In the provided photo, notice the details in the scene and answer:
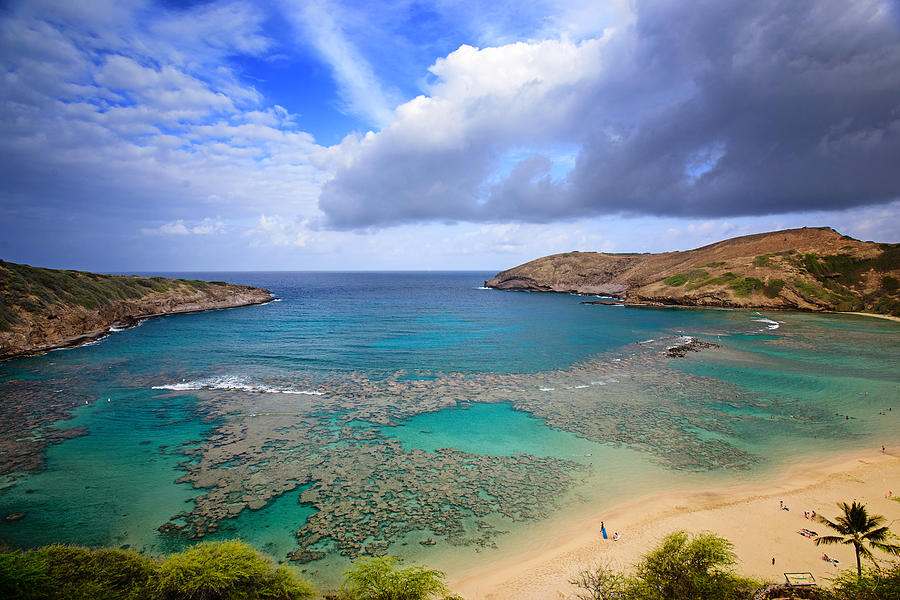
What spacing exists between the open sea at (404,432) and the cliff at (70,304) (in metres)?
5.40

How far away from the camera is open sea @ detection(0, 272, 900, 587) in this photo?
20.8 meters

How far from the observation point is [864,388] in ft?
137

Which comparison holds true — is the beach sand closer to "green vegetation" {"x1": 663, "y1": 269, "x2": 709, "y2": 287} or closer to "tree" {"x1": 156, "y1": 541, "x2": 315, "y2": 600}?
"tree" {"x1": 156, "y1": 541, "x2": 315, "y2": 600}

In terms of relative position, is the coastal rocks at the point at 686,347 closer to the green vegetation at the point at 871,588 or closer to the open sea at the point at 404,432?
the open sea at the point at 404,432

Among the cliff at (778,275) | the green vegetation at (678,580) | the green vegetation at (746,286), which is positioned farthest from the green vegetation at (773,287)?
the green vegetation at (678,580)

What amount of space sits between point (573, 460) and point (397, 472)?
12.2m

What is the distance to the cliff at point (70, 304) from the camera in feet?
187

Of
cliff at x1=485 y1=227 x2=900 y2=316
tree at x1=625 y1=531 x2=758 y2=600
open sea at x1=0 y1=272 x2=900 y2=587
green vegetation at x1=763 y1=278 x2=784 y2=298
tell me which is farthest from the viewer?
green vegetation at x1=763 y1=278 x2=784 y2=298

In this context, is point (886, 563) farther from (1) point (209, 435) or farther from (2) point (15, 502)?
(2) point (15, 502)

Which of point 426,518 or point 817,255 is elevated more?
point 817,255

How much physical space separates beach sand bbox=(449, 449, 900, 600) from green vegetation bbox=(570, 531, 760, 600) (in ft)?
5.35

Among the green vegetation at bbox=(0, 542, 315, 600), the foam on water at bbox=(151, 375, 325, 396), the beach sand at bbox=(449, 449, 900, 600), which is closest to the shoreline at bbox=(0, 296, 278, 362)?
the foam on water at bbox=(151, 375, 325, 396)

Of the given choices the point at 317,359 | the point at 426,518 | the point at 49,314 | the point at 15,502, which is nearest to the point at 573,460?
the point at 426,518

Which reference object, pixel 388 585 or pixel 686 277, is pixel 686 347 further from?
pixel 686 277
